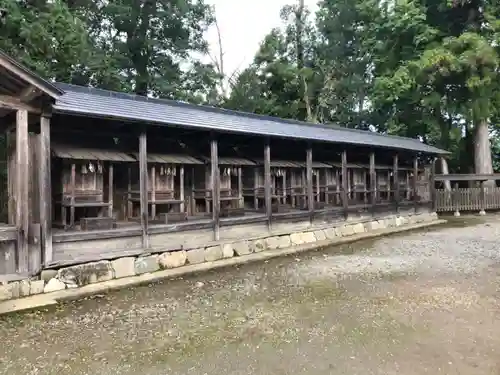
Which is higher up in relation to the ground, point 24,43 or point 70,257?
point 24,43

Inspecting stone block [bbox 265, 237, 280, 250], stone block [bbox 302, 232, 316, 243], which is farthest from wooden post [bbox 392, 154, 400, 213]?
stone block [bbox 265, 237, 280, 250]

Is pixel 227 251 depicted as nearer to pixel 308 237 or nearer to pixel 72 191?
pixel 308 237

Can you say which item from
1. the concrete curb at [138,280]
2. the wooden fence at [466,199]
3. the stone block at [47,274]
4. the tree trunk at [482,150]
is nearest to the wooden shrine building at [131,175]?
the stone block at [47,274]

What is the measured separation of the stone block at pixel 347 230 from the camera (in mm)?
11906

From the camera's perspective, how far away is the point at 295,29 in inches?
1071

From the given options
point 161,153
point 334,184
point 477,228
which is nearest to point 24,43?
point 161,153

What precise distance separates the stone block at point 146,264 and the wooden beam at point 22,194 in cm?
193

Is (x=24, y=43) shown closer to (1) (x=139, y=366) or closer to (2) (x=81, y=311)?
(2) (x=81, y=311)

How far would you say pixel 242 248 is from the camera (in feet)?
29.7

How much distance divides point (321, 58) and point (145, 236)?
2334 cm

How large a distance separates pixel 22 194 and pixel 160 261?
2.83 m

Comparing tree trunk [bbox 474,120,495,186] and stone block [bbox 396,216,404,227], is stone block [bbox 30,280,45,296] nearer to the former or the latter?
stone block [bbox 396,216,404,227]

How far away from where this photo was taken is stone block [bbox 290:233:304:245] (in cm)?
1034

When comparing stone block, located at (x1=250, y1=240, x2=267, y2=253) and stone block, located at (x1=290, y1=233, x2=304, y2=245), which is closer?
stone block, located at (x1=250, y1=240, x2=267, y2=253)
